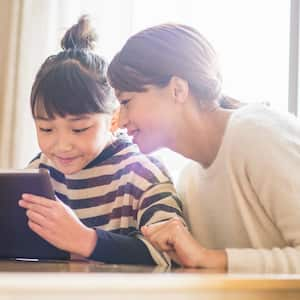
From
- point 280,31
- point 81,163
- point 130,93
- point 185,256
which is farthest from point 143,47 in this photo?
point 280,31

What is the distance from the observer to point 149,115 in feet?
3.51

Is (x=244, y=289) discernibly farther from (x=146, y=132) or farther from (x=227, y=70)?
(x=227, y=70)

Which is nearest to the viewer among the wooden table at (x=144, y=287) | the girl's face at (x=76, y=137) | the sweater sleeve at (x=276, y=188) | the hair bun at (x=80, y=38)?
the wooden table at (x=144, y=287)

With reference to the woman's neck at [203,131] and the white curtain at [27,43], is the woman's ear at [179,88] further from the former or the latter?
the white curtain at [27,43]

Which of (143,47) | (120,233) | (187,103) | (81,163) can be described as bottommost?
(120,233)

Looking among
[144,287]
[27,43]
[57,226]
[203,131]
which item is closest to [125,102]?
[203,131]

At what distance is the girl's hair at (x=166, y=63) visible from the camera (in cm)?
106

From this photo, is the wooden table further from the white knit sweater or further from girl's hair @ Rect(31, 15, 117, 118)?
girl's hair @ Rect(31, 15, 117, 118)

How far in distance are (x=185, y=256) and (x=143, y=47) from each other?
1.33 feet

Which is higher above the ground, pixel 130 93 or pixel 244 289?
pixel 130 93

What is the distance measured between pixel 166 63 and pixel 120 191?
0.86ft

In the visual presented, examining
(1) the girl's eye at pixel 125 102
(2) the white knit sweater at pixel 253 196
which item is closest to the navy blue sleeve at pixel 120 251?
(2) the white knit sweater at pixel 253 196

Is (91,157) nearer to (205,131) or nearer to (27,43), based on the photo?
(205,131)

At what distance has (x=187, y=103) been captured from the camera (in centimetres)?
109
